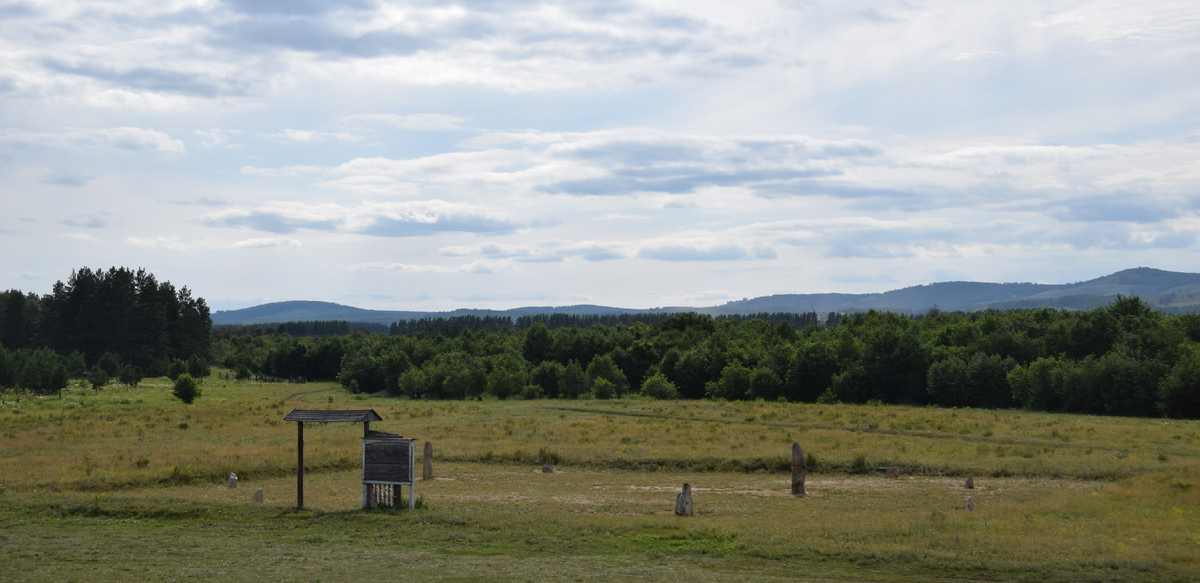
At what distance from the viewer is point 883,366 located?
94.6 metres

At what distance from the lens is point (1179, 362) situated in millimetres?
69188

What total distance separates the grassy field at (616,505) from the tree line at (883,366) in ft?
59.7

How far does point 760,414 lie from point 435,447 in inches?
1221

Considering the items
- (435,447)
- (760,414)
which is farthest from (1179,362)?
(435,447)

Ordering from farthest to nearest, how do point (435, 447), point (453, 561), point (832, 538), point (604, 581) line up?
point (435, 447)
point (832, 538)
point (453, 561)
point (604, 581)

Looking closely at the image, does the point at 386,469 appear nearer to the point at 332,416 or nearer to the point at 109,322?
the point at 332,416

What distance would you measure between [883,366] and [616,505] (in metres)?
72.7

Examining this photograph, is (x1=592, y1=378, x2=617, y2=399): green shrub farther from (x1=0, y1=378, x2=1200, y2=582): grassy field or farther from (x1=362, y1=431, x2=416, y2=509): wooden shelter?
(x1=362, y1=431, x2=416, y2=509): wooden shelter

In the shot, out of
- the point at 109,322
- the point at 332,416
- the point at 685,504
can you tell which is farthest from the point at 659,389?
the point at 109,322

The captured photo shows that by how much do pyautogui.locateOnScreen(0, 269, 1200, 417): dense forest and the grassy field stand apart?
20911 millimetres

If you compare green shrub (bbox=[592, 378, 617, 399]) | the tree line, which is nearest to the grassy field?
the tree line

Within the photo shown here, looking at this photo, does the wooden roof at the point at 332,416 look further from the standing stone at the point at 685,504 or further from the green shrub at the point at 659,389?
the green shrub at the point at 659,389

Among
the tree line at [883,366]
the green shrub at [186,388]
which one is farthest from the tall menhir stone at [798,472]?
the green shrub at [186,388]

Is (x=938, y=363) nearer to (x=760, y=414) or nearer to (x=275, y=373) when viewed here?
(x=760, y=414)
